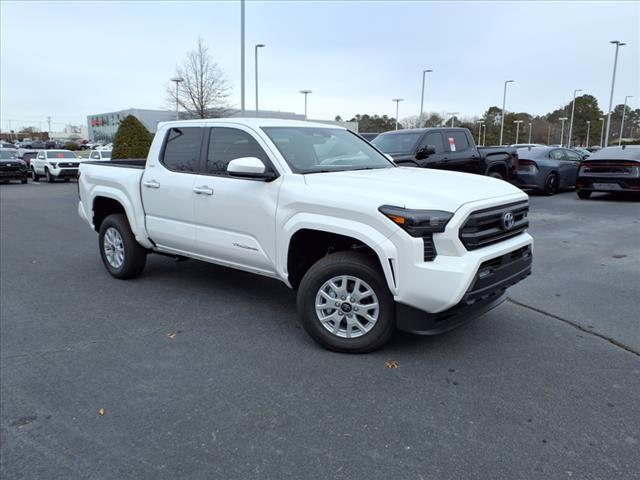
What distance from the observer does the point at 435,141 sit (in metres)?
11.8

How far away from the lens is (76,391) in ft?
11.5

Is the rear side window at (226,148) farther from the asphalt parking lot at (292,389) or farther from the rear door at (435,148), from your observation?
the rear door at (435,148)

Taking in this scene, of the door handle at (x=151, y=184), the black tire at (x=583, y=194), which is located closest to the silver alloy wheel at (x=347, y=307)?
the door handle at (x=151, y=184)

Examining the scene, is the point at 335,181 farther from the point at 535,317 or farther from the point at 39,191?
the point at 39,191

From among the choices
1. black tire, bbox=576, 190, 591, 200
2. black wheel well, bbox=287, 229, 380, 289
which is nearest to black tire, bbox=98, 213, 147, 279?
black wheel well, bbox=287, 229, 380, 289

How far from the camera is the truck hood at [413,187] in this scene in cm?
367

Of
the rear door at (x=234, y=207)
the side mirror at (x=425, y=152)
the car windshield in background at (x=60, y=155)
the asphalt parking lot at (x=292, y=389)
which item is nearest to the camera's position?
the asphalt parking lot at (x=292, y=389)

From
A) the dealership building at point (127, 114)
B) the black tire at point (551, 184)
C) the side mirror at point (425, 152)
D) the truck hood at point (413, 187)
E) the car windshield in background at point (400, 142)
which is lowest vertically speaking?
the black tire at point (551, 184)

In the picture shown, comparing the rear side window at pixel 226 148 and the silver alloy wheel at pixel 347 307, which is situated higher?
the rear side window at pixel 226 148

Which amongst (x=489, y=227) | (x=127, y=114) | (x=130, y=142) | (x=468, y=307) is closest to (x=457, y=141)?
(x=489, y=227)

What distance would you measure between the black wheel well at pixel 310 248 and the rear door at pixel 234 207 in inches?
7.5

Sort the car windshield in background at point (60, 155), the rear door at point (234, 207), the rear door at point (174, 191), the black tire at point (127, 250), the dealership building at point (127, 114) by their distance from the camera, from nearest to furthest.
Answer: the rear door at point (234, 207), the rear door at point (174, 191), the black tire at point (127, 250), the car windshield in background at point (60, 155), the dealership building at point (127, 114)

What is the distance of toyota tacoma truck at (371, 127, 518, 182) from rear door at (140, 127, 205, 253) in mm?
6188

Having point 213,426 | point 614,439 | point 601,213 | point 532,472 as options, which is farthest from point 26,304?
point 601,213
